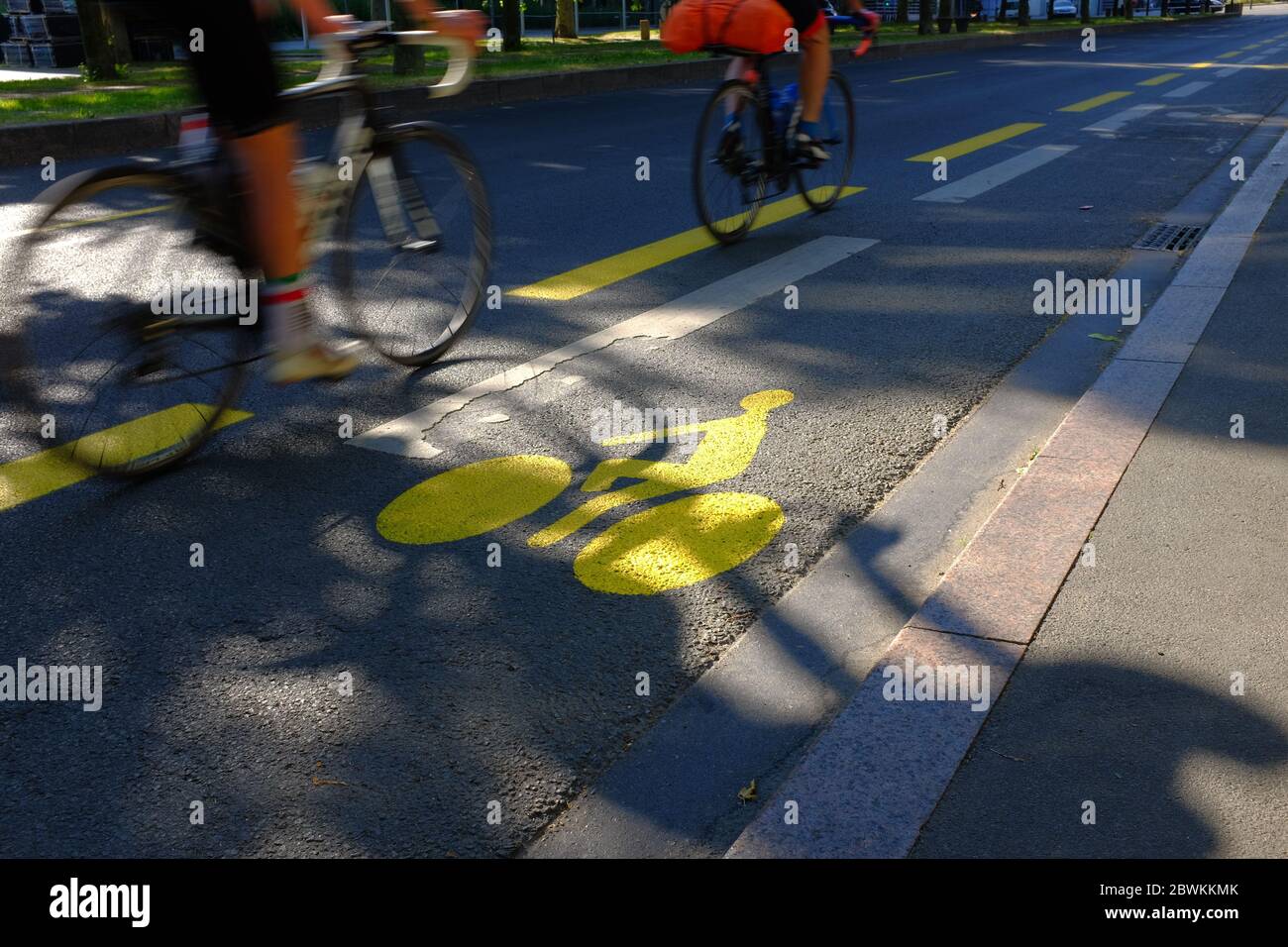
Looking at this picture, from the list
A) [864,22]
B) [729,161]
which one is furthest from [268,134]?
[864,22]

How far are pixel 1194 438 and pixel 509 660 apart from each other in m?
2.52

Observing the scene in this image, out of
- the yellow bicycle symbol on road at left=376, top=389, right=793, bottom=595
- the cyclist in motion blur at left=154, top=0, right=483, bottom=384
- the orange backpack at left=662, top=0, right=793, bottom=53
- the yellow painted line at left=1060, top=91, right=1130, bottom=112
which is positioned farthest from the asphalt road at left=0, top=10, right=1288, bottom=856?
the yellow painted line at left=1060, top=91, right=1130, bottom=112

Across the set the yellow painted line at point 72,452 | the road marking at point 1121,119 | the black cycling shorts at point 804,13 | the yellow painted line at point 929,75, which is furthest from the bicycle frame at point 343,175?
the yellow painted line at point 929,75

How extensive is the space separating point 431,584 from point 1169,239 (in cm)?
573

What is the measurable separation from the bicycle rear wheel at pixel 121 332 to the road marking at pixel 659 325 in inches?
21.7

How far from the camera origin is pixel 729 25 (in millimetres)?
6395

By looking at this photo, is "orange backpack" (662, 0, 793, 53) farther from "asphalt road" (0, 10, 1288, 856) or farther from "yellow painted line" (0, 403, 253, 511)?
"yellow painted line" (0, 403, 253, 511)

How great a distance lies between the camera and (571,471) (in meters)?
3.93

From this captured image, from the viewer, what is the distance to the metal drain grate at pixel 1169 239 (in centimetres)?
714

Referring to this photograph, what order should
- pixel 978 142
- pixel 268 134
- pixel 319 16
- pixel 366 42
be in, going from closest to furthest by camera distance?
pixel 268 134 < pixel 319 16 < pixel 366 42 < pixel 978 142

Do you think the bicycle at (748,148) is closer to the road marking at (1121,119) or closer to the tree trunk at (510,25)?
the road marking at (1121,119)

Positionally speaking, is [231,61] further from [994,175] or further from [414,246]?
[994,175]

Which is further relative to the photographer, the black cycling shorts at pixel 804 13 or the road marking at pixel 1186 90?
the road marking at pixel 1186 90

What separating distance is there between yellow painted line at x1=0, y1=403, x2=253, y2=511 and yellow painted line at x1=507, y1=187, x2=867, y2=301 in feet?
7.64
